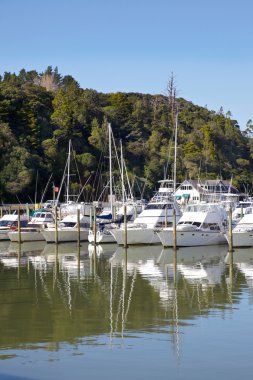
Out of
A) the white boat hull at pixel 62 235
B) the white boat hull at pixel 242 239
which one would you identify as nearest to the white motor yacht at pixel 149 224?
the white boat hull at pixel 62 235

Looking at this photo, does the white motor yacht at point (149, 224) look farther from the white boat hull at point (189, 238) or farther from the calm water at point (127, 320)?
the calm water at point (127, 320)

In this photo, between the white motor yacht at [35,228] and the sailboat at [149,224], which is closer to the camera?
the sailboat at [149,224]

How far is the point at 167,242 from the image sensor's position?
47656mm

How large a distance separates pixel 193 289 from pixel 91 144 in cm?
7069

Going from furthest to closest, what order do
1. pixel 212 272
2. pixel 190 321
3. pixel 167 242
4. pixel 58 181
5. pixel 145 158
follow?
1. pixel 145 158
2. pixel 58 181
3. pixel 167 242
4. pixel 212 272
5. pixel 190 321

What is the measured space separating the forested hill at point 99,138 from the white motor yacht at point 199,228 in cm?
2309

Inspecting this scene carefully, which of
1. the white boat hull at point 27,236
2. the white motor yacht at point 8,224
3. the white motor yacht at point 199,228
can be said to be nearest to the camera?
the white motor yacht at point 199,228

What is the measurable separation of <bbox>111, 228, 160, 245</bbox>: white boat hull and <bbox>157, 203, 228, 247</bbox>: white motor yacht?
116cm

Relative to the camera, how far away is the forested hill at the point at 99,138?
8381 centimetres

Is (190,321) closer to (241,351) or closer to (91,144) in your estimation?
(241,351)

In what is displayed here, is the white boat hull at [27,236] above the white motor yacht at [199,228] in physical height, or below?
below

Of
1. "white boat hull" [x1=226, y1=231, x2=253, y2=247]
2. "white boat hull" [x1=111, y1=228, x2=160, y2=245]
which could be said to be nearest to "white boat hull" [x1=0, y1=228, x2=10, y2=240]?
"white boat hull" [x1=111, y1=228, x2=160, y2=245]

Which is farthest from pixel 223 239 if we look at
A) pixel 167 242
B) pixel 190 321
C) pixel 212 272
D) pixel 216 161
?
pixel 216 161

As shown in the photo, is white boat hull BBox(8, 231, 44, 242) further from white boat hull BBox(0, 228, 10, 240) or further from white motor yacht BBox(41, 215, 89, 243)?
white boat hull BBox(0, 228, 10, 240)
